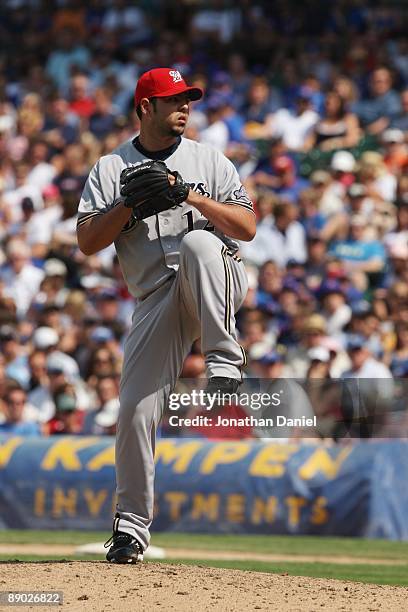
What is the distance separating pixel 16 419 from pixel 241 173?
506 centimetres

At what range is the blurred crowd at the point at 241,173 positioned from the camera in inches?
483

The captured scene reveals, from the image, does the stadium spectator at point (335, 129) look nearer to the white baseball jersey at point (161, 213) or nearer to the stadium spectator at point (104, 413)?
the stadium spectator at point (104, 413)

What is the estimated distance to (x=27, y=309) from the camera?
1465 cm

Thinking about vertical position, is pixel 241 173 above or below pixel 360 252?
above

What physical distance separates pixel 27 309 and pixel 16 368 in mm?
1626

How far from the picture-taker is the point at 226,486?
10820 millimetres

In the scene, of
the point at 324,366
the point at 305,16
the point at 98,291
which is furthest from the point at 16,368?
the point at 305,16

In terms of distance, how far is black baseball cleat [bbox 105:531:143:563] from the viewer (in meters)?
6.68

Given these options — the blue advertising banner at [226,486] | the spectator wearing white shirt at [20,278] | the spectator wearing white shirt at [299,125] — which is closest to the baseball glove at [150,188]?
the blue advertising banner at [226,486]

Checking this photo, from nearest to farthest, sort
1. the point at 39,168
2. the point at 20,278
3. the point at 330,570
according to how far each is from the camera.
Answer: the point at 330,570, the point at 20,278, the point at 39,168

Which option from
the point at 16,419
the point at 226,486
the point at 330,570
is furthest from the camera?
the point at 16,419

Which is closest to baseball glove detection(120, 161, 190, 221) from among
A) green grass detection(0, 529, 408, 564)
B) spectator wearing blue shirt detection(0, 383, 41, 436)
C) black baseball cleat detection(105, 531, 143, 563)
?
black baseball cleat detection(105, 531, 143, 563)

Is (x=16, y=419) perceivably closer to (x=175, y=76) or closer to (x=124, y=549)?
(x=124, y=549)

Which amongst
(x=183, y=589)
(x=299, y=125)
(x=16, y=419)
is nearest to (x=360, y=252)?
(x=299, y=125)
